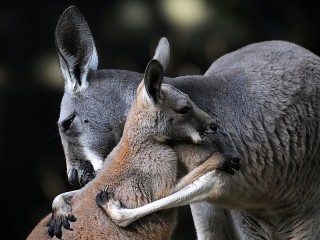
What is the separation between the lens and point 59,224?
4.85 m

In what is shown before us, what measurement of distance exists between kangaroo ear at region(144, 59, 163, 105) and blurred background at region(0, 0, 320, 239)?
8.71 feet

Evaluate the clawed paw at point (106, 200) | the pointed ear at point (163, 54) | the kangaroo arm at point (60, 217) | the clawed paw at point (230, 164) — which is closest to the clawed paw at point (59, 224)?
the kangaroo arm at point (60, 217)

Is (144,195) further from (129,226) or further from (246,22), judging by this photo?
(246,22)

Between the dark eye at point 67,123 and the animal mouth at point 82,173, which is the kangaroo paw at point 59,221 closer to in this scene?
the animal mouth at point 82,173

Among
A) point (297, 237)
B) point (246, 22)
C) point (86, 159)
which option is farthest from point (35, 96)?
point (297, 237)

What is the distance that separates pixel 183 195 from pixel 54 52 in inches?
121

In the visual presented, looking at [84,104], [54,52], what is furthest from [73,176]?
[54,52]

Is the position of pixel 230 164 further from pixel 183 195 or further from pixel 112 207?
pixel 112 207

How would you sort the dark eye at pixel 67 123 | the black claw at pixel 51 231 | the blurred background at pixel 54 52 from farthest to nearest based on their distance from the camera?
1. the blurred background at pixel 54 52
2. the dark eye at pixel 67 123
3. the black claw at pixel 51 231

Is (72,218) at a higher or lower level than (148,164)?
lower

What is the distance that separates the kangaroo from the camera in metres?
4.79

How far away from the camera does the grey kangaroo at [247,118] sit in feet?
17.5

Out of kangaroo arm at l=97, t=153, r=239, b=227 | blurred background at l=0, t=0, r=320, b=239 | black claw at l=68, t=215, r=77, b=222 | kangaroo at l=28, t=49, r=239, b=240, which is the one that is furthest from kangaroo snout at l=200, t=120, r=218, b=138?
blurred background at l=0, t=0, r=320, b=239

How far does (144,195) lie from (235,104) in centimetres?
87
